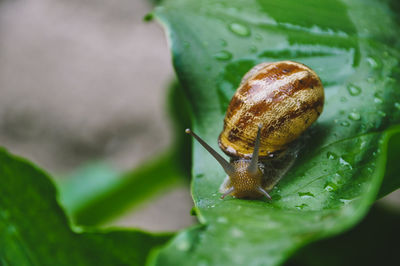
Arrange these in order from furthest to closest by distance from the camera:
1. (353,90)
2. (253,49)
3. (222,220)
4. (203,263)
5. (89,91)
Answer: (89,91) → (253,49) → (353,90) → (222,220) → (203,263)

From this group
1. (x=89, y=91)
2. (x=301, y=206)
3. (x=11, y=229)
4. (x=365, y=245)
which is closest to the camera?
(x=301, y=206)

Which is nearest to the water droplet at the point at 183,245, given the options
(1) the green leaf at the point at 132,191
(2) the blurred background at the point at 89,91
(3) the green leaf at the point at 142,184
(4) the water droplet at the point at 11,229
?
(4) the water droplet at the point at 11,229

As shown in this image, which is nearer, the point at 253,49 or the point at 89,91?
the point at 253,49

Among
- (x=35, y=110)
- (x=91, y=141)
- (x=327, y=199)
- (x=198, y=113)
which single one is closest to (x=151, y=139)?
(x=91, y=141)

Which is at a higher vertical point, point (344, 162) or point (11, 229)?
point (344, 162)

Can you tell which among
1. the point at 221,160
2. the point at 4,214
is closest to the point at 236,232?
the point at 221,160

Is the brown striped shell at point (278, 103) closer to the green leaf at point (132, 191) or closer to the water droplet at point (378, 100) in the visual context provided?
the water droplet at point (378, 100)

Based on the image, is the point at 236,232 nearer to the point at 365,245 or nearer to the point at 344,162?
A: the point at 344,162
